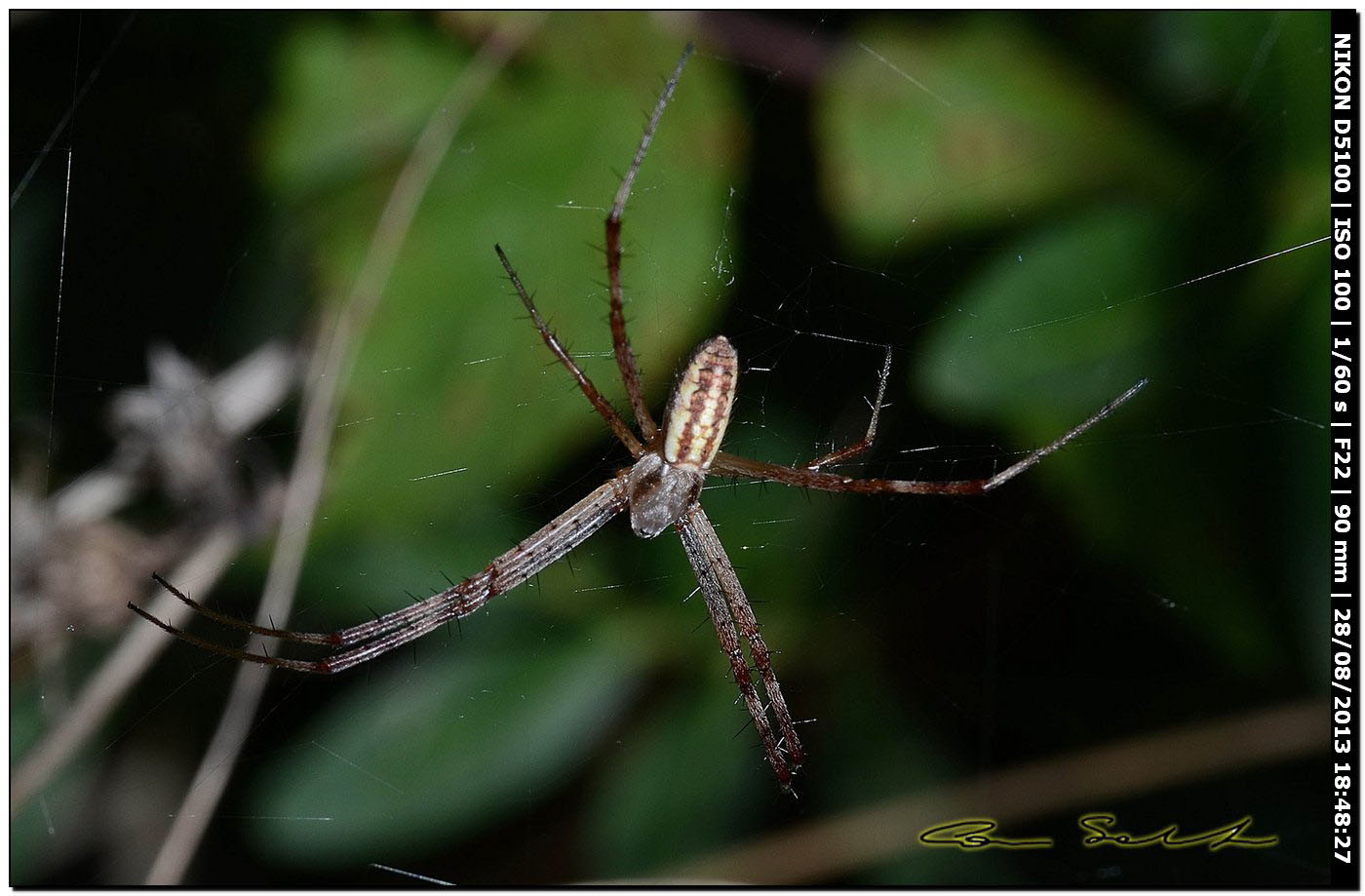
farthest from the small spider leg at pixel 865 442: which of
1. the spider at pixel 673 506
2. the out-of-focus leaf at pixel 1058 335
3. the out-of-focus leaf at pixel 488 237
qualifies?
the out-of-focus leaf at pixel 488 237

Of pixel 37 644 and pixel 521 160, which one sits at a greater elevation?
pixel 521 160

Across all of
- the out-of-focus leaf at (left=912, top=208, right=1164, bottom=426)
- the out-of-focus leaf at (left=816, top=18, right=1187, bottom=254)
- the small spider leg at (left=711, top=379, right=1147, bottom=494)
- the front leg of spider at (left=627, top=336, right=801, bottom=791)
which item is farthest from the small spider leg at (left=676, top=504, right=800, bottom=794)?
the out-of-focus leaf at (left=816, top=18, right=1187, bottom=254)

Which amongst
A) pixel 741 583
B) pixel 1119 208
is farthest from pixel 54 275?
pixel 1119 208

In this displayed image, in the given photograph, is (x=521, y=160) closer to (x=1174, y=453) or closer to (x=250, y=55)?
(x=250, y=55)

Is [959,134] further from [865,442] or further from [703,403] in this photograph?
[703,403]

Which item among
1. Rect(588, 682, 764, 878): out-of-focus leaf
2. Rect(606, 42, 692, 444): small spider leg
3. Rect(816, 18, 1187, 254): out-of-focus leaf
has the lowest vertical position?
Rect(588, 682, 764, 878): out-of-focus leaf
